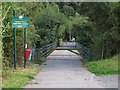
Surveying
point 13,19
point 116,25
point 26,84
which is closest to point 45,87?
point 26,84

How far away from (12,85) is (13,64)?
6189 mm

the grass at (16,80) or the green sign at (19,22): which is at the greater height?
the green sign at (19,22)

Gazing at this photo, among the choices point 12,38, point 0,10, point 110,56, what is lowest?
point 110,56

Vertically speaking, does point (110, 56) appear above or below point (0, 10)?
below

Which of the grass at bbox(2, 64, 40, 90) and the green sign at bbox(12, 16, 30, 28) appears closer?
the grass at bbox(2, 64, 40, 90)

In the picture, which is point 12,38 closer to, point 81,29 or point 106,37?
point 106,37

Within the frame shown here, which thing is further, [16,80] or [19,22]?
[19,22]

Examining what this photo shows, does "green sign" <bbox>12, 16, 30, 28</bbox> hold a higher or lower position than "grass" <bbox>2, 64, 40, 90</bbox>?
higher

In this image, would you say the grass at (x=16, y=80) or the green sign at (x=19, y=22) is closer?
the grass at (x=16, y=80)

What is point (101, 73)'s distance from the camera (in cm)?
1909

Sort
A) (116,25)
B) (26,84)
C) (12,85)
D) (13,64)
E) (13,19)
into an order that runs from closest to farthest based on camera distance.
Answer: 1. (12,85)
2. (26,84)
3. (13,19)
4. (13,64)
5. (116,25)

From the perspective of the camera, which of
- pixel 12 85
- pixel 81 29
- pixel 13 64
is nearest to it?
pixel 12 85

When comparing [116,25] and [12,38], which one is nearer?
[12,38]

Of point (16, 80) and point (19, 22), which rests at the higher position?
point (19, 22)
